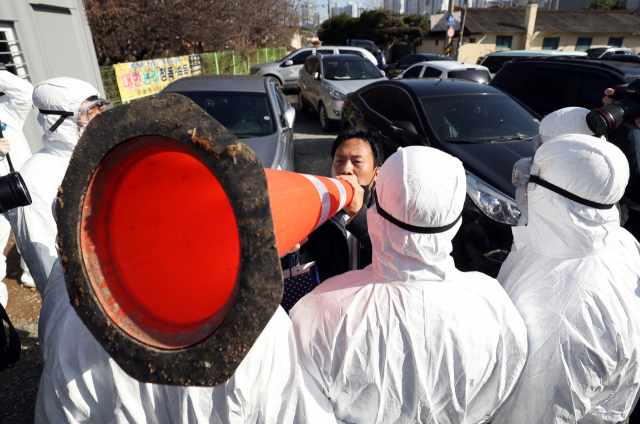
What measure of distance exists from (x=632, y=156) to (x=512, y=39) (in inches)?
1408

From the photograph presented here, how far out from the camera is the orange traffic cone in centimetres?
69

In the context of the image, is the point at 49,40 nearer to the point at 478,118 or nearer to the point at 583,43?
the point at 478,118

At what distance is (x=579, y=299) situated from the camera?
1.25m

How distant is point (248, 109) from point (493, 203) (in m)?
3.42

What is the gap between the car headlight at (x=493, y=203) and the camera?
10.2 feet

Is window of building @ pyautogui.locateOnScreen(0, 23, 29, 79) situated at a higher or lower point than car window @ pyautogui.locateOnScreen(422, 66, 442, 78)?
higher

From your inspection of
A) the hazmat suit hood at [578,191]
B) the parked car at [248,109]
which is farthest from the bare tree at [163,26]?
the hazmat suit hood at [578,191]

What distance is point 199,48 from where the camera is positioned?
1756cm

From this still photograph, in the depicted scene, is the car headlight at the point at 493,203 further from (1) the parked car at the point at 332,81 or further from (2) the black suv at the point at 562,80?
(1) the parked car at the point at 332,81

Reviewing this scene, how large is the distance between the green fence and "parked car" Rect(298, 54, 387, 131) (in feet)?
17.3

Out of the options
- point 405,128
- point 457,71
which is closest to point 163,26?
point 457,71

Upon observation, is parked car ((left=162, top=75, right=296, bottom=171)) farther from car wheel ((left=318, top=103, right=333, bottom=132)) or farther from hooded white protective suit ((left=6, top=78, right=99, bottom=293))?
car wheel ((left=318, top=103, right=333, bottom=132))

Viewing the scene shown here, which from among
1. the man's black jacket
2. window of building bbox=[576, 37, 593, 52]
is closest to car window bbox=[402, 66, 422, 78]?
the man's black jacket

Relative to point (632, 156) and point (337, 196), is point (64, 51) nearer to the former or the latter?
point (337, 196)
